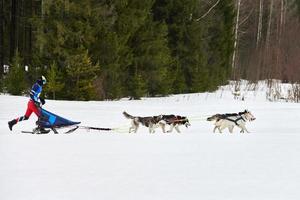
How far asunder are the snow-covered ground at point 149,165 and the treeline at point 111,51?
7.48m

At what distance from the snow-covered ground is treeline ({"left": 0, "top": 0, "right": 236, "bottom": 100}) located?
7.48m

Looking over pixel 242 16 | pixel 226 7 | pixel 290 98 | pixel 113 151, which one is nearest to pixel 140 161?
pixel 113 151

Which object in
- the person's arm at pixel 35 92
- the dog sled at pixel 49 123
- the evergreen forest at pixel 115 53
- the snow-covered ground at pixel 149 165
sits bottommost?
the snow-covered ground at pixel 149 165

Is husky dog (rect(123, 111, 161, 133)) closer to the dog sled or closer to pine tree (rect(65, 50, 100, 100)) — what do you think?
the dog sled

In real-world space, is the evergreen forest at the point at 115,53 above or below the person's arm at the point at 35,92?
above

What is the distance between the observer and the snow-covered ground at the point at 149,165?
17.9ft

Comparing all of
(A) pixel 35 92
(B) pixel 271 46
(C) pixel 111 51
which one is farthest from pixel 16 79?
(B) pixel 271 46

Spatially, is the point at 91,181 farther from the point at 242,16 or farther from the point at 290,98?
the point at 242,16

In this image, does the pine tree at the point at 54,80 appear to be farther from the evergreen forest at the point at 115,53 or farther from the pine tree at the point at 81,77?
the pine tree at the point at 81,77

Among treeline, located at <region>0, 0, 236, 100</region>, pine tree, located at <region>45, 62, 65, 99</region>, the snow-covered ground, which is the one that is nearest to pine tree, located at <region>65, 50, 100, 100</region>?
treeline, located at <region>0, 0, 236, 100</region>

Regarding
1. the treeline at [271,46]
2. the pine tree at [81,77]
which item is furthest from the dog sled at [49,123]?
the treeline at [271,46]

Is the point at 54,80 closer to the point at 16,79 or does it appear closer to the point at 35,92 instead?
the point at 16,79

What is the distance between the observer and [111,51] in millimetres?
20609

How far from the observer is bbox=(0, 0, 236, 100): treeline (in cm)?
1945
